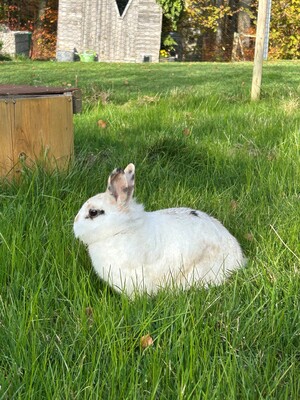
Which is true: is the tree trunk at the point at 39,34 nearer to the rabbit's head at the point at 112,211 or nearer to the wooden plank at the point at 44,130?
the wooden plank at the point at 44,130

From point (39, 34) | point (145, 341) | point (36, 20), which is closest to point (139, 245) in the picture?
point (145, 341)

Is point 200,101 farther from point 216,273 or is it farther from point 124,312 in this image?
point 124,312

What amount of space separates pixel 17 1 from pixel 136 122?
26.2 m

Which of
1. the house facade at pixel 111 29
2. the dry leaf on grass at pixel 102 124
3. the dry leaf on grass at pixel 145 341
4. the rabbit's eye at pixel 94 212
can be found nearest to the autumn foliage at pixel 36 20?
the house facade at pixel 111 29

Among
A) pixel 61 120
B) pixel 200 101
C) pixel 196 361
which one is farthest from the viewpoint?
pixel 200 101

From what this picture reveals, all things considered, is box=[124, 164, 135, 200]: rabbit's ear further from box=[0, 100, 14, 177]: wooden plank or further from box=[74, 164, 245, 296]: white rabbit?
box=[0, 100, 14, 177]: wooden plank

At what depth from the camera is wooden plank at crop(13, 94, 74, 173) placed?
3.43m

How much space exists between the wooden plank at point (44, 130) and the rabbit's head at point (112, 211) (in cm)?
118

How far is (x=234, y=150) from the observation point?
4520 mm

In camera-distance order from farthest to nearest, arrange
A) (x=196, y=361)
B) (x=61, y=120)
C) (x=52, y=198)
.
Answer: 1. (x=61, y=120)
2. (x=52, y=198)
3. (x=196, y=361)

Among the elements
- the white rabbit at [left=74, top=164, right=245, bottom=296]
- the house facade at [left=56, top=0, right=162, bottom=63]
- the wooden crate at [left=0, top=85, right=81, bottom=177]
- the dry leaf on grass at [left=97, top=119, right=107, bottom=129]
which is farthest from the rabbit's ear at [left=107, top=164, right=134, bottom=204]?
the house facade at [left=56, top=0, right=162, bottom=63]

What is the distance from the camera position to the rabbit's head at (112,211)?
7.75ft

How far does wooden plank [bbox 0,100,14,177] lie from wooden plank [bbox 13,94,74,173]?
0.03m

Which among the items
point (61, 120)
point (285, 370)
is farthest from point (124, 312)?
point (61, 120)
